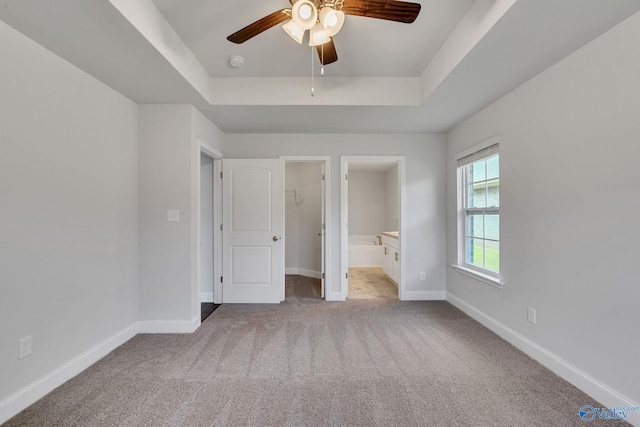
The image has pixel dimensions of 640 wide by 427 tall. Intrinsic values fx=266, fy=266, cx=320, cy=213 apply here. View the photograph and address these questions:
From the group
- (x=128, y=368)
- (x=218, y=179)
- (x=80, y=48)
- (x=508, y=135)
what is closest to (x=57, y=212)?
(x=80, y=48)

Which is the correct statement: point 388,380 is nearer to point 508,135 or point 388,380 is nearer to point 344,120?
point 508,135

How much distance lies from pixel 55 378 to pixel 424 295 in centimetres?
371

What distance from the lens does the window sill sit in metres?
2.57

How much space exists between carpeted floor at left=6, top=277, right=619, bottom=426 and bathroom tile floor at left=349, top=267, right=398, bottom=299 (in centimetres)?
98

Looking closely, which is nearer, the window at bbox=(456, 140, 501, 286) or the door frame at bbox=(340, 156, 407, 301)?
the window at bbox=(456, 140, 501, 286)

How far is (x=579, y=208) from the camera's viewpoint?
1.81 metres

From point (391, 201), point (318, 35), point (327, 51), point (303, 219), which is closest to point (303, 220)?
point (303, 219)

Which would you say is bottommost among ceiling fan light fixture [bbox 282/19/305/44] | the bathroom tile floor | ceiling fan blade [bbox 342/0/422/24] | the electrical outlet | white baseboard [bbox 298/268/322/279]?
the bathroom tile floor

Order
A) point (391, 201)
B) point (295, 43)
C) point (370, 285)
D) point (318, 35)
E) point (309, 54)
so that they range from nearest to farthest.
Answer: point (318, 35)
point (295, 43)
point (309, 54)
point (370, 285)
point (391, 201)

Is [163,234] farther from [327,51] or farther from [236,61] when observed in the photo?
[327,51]

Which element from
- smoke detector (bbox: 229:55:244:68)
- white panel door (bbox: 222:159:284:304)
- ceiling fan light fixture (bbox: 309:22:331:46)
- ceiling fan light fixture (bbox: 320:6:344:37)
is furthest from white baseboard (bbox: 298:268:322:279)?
ceiling fan light fixture (bbox: 320:6:344:37)

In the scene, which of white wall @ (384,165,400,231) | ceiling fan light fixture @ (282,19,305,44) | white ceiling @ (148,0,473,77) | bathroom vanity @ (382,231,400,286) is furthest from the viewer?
white wall @ (384,165,400,231)

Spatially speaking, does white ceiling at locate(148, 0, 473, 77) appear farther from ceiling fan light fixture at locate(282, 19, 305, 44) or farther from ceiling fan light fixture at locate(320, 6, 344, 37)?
ceiling fan light fixture at locate(320, 6, 344, 37)

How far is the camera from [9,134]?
5.18 feet
